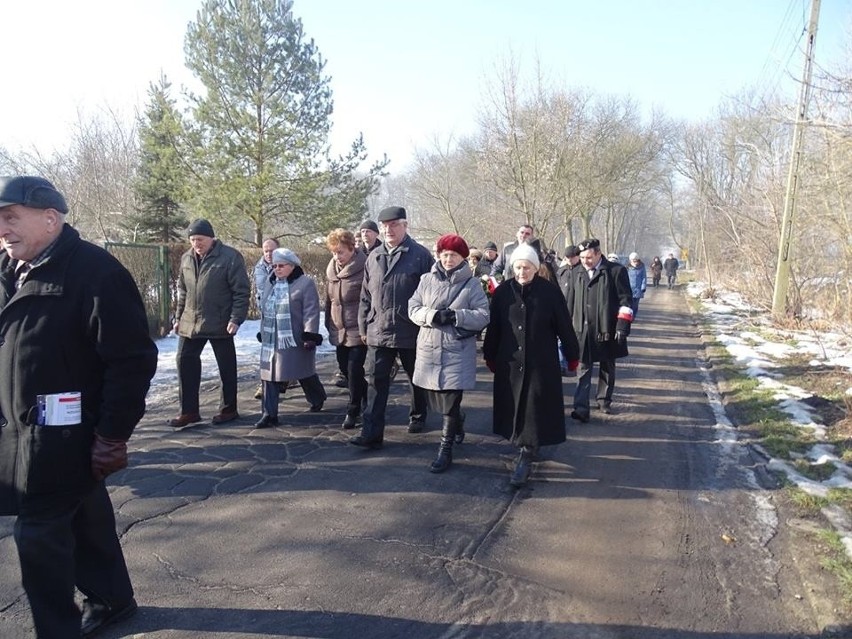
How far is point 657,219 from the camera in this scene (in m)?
76.7

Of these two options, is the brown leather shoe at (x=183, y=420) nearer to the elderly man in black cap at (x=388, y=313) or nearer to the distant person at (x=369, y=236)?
the elderly man in black cap at (x=388, y=313)

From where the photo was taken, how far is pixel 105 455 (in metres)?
2.62

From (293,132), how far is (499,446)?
14168 mm

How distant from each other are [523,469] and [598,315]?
284 centimetres

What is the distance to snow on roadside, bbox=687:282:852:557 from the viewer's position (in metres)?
5.05

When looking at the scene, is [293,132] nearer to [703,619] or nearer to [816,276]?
[816,276]

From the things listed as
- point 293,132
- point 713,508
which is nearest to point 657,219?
point 293,132

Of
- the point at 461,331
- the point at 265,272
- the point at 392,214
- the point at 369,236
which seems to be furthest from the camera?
the point at 369,236

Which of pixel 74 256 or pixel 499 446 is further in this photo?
pixel 499 446

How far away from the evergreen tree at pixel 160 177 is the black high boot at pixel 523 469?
1491cm

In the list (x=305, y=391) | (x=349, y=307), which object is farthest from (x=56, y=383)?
(x=305, y=391)

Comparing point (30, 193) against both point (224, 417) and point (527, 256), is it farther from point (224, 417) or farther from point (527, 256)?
point (224, 417)

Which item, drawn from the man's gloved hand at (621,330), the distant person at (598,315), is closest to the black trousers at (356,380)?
the distant person at (598,315)

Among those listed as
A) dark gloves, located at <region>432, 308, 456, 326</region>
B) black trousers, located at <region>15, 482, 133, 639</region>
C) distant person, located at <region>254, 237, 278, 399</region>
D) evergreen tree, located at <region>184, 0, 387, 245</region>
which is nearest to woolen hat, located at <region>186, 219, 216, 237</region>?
distant person, located at <region>254, 237, 278, 399</region>
